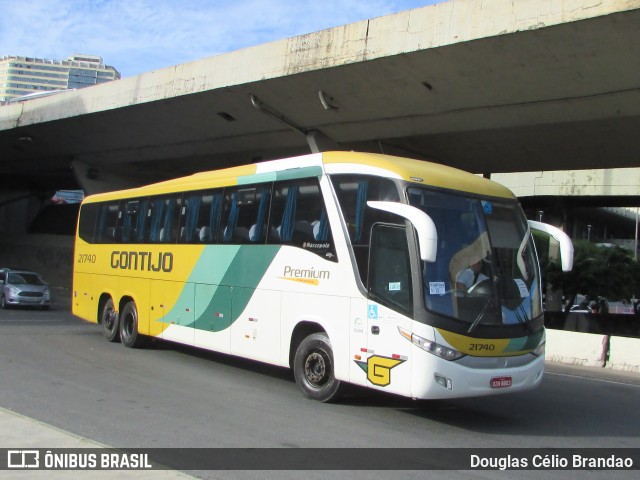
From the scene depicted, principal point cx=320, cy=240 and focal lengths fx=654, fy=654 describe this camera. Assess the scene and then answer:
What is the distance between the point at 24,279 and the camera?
26406 mm

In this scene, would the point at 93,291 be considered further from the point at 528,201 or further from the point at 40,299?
the point at 528,201

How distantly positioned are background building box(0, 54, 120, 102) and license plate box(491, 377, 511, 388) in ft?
518

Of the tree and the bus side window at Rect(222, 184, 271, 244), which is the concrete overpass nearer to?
the tree

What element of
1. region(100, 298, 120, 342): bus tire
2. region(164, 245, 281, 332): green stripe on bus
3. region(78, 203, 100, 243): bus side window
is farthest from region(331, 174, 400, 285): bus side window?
region(78, 203, 100, 243): bus side window

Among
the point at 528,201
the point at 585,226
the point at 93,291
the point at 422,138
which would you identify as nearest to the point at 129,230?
the point at 93,291

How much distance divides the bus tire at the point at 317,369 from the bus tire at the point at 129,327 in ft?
18.6

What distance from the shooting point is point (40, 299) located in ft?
83.5

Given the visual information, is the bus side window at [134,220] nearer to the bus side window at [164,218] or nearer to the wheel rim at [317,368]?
the bus side window at [164,218]

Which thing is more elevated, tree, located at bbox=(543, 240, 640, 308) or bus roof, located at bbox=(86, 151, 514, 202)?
bus roof, located at bbox=(86, 151, 514, 202)

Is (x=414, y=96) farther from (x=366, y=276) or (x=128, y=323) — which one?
(x=366, y=276)

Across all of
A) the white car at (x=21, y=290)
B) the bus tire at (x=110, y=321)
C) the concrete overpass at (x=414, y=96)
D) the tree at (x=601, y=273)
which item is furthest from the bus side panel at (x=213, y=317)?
the tree at (x=601, y=273)

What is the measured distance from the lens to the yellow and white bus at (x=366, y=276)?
25.3 feet

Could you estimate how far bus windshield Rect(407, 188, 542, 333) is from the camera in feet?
25.4

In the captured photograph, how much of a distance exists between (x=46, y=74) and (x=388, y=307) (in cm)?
17923
